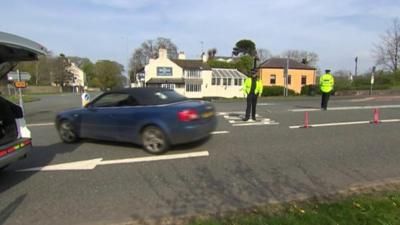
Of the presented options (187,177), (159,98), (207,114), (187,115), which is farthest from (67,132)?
(187,177)

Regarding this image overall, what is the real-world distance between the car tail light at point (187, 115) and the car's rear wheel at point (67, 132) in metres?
3.26

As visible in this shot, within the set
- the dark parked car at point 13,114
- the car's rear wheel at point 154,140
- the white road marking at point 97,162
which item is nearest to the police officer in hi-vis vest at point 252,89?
the white road marking at point 97,162

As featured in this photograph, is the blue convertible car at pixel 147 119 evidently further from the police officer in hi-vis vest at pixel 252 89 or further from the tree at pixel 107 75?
the tree at pixel 107 75

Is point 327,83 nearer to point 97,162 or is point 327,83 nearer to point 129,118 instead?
point 129,118

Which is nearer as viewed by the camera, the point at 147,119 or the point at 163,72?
the point at 147,119

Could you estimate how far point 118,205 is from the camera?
13.8 ft

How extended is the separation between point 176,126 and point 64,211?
308 centimetres

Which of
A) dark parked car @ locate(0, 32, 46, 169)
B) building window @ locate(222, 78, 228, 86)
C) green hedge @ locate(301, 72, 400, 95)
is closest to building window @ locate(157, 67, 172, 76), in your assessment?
building window @ locate(222, 78, 228, 86)

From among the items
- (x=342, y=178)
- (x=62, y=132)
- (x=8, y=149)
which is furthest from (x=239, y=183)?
(x=62, y=132)

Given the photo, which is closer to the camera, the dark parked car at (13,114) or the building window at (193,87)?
the dark parked car at (13,114)

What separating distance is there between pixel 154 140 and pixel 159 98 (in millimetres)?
981

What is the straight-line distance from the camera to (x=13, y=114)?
5.53m

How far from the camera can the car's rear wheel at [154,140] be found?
682 cm

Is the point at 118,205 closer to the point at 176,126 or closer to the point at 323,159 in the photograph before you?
the point at 176,126
